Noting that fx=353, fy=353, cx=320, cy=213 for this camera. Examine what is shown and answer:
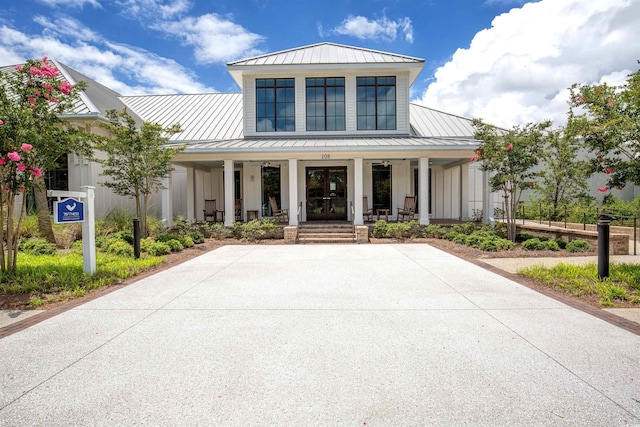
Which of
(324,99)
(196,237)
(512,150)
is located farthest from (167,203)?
(512,150)

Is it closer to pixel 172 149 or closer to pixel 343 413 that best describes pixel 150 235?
pixel 172 149

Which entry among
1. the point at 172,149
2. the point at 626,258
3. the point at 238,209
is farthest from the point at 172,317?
the point at 238,209

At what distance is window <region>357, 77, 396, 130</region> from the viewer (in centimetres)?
1484

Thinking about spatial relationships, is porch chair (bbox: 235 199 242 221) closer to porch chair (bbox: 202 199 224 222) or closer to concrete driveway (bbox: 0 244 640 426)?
porch chair (bbox: 202 199 224 222)

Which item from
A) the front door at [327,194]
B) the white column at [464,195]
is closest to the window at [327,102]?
the front door at [327,194]

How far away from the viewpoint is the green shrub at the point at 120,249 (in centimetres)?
876

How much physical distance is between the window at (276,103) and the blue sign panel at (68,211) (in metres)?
9.64

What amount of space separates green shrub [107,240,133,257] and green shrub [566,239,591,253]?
441 inches

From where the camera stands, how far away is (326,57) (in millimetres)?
15352

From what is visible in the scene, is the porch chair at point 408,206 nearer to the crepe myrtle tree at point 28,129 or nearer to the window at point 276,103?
the window at point 276,103

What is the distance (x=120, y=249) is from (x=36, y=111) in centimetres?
389

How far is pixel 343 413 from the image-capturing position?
2.38 meters

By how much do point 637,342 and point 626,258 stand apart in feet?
20.3

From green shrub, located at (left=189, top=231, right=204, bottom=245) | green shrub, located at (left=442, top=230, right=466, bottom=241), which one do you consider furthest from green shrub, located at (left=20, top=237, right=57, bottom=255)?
green shrub, located at (left=442, top=230, right=466, bottom=241)
